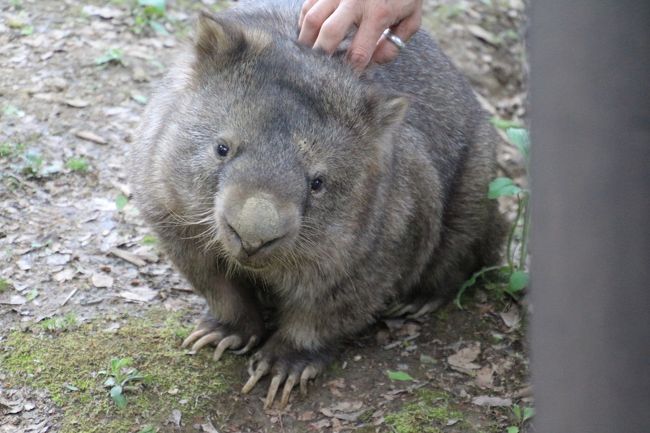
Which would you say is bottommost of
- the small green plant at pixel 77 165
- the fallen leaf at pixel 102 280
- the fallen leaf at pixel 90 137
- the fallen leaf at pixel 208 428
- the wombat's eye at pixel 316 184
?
the fallen leaf at pixel 102 280

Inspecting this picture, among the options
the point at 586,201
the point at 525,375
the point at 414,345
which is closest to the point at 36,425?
the point at 414,345

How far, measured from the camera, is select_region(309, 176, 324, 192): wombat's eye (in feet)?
13.6

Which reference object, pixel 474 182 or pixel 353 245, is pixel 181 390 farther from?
pixel 474 182

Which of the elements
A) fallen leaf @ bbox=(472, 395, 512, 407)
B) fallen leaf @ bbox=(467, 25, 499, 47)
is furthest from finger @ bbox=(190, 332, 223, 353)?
fallen leaf @ bbox=(467, 25, 499, 47)

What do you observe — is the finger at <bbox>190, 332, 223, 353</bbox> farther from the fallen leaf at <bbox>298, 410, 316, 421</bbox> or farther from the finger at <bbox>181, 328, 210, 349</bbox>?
the fallen leaf at <bbox>298, 410, 316, 421</bbox>

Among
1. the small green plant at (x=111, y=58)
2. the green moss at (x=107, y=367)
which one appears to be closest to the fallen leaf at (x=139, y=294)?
the green moss at (x=107, y=367)

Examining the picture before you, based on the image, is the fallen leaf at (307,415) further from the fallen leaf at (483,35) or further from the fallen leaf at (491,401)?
the fallen leaf at (483,35)

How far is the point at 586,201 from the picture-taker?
1944 millimetres

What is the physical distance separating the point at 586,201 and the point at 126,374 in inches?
128

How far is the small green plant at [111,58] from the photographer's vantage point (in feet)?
23.5

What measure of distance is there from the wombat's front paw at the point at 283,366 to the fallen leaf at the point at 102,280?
101 cm

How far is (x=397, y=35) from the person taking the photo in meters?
4.64

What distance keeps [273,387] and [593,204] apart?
3.16 meters

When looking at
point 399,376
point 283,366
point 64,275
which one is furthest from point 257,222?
point 64,275
